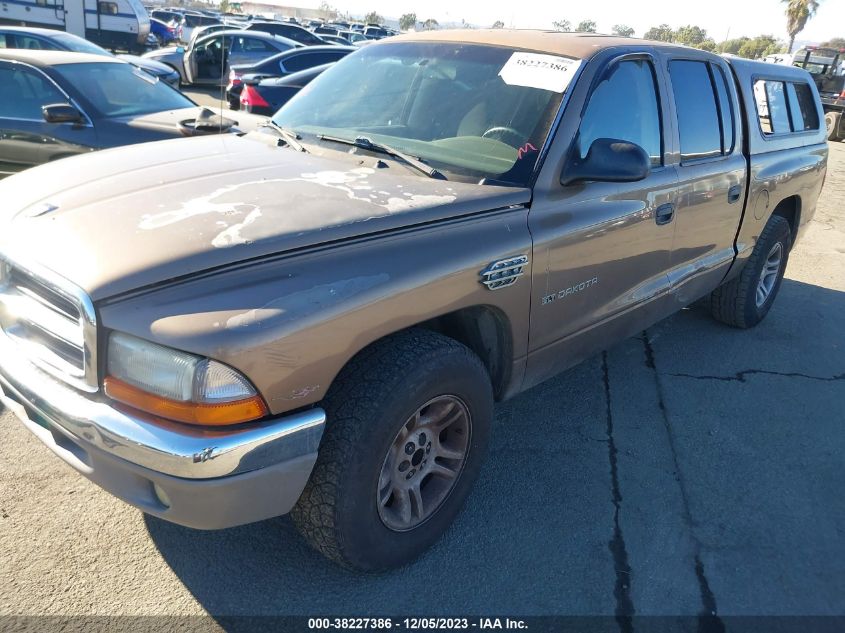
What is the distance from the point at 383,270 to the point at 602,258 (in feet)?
4.23

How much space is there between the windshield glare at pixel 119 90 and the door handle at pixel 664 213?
473 centimetres

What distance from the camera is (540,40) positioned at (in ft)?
11.0

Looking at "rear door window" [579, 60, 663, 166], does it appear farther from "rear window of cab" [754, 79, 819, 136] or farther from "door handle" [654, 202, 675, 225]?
"rear window of cab" [754, 79, 819, 136]

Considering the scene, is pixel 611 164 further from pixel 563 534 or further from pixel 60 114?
pixel 60 114

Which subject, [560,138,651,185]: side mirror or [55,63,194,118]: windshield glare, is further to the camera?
[55,63,194,118]: windshield glare

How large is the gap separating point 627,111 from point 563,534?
1.98 meters

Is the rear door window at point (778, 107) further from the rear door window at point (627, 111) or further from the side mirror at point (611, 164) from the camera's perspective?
the side mirror at point (611, 164)

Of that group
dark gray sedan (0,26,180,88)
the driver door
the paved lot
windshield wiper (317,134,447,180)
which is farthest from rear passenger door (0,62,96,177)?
the driver door

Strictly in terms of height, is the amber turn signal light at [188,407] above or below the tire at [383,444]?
above

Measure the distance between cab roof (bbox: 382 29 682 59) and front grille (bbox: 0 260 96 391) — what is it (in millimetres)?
2269

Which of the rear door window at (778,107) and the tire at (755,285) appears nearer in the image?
the rear door window at (778,107)

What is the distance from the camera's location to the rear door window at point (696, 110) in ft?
12.1

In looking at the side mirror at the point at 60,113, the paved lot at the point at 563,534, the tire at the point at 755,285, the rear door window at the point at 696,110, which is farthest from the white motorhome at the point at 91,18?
the tire at the point at 755,285

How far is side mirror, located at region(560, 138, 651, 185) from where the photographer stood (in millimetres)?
2795
